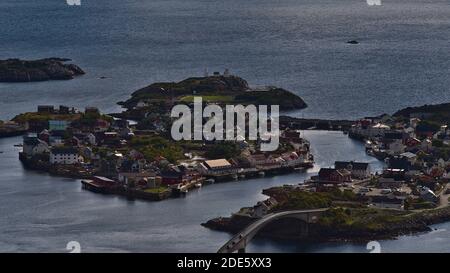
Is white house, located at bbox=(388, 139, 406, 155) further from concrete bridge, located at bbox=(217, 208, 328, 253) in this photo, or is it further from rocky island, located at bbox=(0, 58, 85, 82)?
rocky island, located at bbox=(0, 58, 85, 82)

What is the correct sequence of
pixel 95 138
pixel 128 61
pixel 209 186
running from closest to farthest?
pixel 209 186
pixel 95 138
pixel 128 61

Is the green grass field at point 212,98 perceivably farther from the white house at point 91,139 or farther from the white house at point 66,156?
the white house at point 66,156

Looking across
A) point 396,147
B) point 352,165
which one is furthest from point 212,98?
point 352,165

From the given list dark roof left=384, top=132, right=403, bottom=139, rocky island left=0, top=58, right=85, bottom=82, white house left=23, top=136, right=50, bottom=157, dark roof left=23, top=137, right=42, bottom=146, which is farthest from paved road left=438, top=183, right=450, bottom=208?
rocky island left=0, top=58, right=85, bottom=82

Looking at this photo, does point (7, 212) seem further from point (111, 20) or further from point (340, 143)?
point (111, 20)

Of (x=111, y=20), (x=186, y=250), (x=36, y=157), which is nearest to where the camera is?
(x=186, y=250)

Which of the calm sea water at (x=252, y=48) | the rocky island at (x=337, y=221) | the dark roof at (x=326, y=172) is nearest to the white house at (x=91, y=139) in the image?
the calm sea water at (x=252, y=48)

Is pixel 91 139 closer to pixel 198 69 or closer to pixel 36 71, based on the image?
pixel 36 71

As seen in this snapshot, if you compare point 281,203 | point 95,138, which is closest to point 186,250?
point 281,203
